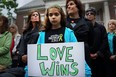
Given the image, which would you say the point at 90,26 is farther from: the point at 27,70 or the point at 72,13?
the point at 27,70

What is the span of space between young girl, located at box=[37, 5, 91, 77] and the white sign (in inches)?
10.5

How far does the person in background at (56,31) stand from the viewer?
336cm

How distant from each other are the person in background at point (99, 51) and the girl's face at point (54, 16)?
4.39 feet

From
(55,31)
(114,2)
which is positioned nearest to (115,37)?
(55,31)

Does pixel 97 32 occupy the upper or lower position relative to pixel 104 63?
upper

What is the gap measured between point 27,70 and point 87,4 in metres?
24.0

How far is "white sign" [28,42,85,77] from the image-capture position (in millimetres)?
3020

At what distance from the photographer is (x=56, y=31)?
346 centimetres

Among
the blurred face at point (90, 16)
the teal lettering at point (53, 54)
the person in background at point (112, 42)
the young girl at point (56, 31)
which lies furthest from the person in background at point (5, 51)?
the person in background at point (112, 42)

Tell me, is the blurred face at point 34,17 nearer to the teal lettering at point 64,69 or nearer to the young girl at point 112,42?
the young girl at point 112,42

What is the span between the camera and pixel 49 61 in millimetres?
3088

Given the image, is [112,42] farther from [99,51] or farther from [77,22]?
[77,22]

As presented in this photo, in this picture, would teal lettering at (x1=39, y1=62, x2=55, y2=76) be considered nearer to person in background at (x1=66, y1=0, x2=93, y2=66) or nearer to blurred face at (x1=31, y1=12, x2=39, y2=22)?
person in background at (x1=66, y1=0, x2=93, y2=66)

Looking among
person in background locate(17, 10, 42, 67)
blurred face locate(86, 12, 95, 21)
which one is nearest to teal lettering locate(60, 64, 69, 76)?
person in background locate(17, 10, 42, 67)
